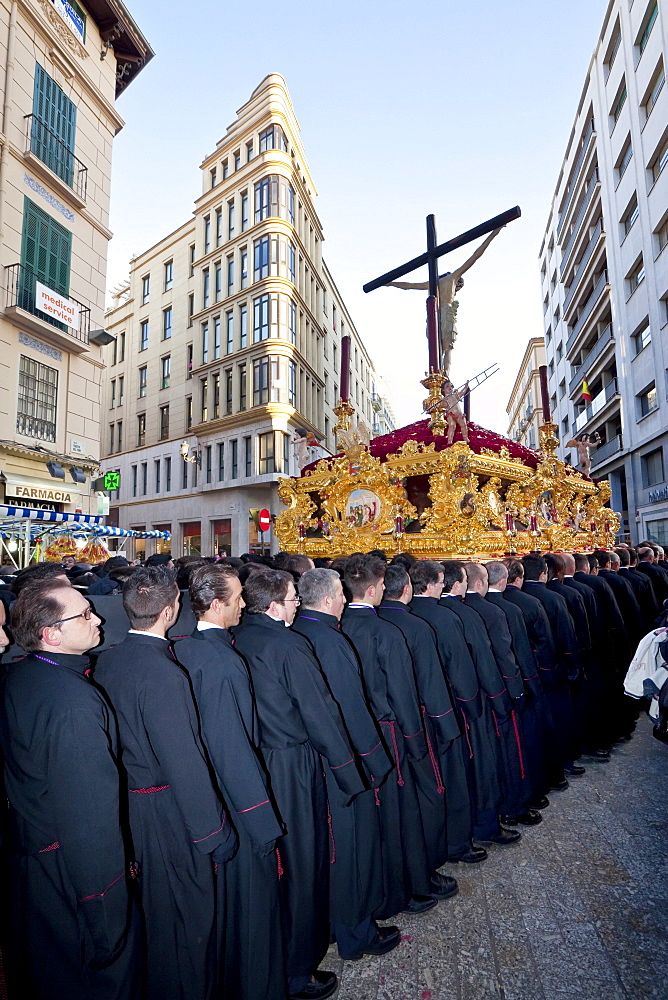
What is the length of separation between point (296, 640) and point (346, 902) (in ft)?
5.17

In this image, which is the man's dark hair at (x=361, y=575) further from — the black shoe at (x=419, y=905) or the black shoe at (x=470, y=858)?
the black shoe at (x=470, y=858)

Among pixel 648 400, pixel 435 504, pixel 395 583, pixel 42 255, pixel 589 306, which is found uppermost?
pixel 589 306

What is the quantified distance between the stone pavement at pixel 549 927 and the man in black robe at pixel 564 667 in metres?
0.93

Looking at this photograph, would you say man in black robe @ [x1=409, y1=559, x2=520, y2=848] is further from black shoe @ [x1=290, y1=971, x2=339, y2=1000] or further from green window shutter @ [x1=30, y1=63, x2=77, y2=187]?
green window shutter @ [x1=30, y1=63, x2=77, y2=187]

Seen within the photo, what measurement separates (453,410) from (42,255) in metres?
13.9

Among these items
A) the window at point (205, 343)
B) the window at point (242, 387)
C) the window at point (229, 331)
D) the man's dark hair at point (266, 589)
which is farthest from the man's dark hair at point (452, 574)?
the window at point (205, 343)

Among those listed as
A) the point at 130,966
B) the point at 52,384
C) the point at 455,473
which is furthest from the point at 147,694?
the point at 52,384

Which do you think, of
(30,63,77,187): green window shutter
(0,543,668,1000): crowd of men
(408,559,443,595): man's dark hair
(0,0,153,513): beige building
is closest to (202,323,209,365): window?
(0,0,153,513): beige building

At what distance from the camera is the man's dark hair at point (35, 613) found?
2330 mm

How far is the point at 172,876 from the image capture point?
97.2 inches

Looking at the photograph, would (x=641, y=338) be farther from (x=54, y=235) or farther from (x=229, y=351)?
(x=54, y=235)

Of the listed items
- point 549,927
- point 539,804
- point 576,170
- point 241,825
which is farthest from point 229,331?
point 549,927

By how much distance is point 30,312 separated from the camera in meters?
14.6

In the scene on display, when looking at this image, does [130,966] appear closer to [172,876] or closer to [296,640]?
[172,876]
